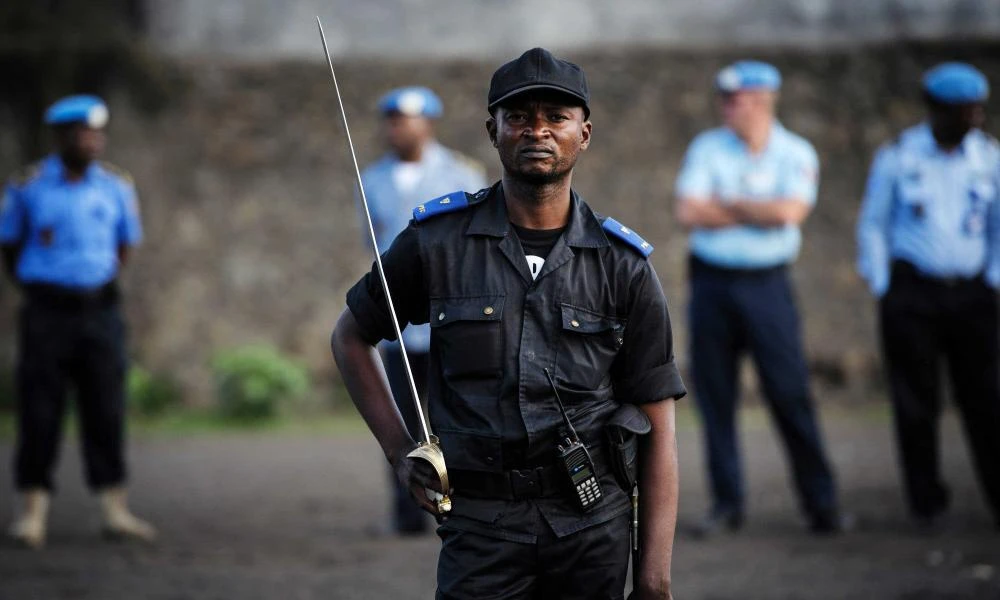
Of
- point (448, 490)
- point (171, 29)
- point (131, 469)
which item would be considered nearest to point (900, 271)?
point (448, 490)

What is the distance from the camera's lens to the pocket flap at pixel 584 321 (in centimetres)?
376

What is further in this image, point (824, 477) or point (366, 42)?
point (366, 42)

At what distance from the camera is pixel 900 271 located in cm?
824

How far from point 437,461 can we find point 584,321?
537 mm

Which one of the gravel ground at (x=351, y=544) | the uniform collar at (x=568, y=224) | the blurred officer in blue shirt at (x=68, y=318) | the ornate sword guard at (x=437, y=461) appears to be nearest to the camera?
the ornate sword guard at (x=437, y=461)

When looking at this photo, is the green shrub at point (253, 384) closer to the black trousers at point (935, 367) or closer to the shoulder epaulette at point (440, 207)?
the black trousers at point (935, 367)

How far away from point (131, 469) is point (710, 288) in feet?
16.8

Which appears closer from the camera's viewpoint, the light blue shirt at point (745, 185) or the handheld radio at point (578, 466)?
the handheld radio at point (578, 466)

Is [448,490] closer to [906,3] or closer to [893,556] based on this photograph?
[893,556]

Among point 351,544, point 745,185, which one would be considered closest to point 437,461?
point 351,544

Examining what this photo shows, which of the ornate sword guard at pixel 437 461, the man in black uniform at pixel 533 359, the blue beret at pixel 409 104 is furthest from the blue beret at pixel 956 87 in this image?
the ornate sword guard at pixel 437 461

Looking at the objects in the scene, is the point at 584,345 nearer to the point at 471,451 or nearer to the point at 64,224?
the point at 471,451

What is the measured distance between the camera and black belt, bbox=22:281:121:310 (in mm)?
8328

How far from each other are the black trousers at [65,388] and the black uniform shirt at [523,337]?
486 centimetres
